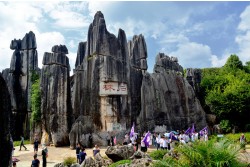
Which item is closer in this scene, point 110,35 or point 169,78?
point 110,35

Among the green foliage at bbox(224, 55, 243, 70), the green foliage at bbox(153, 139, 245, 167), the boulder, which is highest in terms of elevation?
the green foliage at bbox(224, 55, 243, 70)

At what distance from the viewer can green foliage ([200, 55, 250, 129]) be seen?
3366 cm

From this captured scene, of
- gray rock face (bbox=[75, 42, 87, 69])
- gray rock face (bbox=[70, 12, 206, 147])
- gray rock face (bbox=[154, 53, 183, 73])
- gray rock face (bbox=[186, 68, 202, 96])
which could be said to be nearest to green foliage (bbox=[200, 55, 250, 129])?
gray rock face (bbox=[186, 68, 202, 96])

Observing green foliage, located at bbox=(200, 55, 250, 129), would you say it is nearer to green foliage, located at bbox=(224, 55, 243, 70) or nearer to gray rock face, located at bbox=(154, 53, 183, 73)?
green foliage, located at bbox=(224, 55, 243, 70)

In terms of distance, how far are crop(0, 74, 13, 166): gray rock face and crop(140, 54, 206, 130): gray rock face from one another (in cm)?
2352

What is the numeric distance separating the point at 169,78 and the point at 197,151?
26.4 m

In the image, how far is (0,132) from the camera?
3.57 m

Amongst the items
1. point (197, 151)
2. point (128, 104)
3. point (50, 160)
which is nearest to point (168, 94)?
point (128, 104)

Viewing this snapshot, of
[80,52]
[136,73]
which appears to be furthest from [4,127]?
[80,52]

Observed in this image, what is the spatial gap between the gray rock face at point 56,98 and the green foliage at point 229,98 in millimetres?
18946

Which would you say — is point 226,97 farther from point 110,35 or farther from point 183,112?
point 110,35

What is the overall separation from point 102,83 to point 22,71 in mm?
16613

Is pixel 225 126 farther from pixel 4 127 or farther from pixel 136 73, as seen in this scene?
pixel 4 127

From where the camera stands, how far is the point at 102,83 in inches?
922
